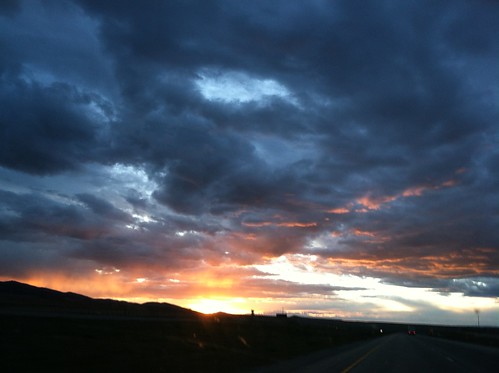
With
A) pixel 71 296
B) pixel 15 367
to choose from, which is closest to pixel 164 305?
pixel 71 296

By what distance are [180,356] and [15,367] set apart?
10875 millimetres

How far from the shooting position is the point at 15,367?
56.8 ft

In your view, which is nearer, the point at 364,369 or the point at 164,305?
the point at 364,369

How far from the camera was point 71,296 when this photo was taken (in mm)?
193625

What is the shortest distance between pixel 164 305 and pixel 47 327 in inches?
6715

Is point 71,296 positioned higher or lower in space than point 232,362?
higher

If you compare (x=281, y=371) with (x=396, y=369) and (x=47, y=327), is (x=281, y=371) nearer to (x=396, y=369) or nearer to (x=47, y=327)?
(x=396, y=369)

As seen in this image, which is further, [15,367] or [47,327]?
[47,327]

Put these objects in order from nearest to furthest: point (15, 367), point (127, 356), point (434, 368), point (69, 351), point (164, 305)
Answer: point (15, 367), point (69, 351), point (127, 356), point (434, 368), point (164, 305)

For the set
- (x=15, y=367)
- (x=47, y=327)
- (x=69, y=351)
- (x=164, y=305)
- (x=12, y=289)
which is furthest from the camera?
(x=164, y=305)

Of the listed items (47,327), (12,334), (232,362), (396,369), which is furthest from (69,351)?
(396,369)

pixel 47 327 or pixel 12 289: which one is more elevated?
pixel 12 289

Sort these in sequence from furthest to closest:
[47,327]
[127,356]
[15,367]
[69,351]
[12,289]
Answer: [12,289] → [47,327] → [127,356] → [69,351] → [15,367]

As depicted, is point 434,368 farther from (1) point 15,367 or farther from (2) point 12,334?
(2) point 12,334
